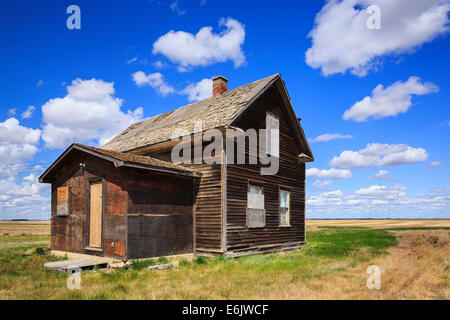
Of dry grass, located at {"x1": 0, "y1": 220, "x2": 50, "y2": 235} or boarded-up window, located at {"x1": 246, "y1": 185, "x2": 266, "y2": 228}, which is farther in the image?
dry grass, located at {"x1": 0, "y1": 220, "x2": 50, "y2": 235}

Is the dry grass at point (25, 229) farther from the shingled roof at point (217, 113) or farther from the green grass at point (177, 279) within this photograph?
the green grass at point (177, 279)

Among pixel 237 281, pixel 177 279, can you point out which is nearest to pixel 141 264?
pixel 177 279

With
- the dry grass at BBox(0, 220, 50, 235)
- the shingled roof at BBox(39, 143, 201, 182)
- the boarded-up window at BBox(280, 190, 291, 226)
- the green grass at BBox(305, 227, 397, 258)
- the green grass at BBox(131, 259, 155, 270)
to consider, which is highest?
the shingled roof at BBox(39, 143, 201, 182)

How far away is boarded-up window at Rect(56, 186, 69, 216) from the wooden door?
1783mm

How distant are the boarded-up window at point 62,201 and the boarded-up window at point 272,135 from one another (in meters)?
8.36

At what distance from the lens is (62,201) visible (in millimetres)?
13484

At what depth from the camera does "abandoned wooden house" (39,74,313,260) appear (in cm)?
1080

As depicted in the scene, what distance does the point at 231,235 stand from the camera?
Result: 1188 cm

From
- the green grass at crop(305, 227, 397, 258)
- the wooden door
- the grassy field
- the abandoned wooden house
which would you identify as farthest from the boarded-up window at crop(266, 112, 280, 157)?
the wooden door

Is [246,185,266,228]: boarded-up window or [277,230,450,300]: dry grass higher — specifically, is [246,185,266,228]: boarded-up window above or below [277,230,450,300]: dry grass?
above

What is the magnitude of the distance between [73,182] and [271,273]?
8349 mm

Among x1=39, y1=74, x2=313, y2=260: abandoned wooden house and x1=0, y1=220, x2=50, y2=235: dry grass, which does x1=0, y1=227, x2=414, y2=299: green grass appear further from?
x1=0, y1=220, x2=50, y2=235: dry grass

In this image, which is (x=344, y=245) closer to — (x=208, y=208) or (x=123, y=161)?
(x=208, y=208)
